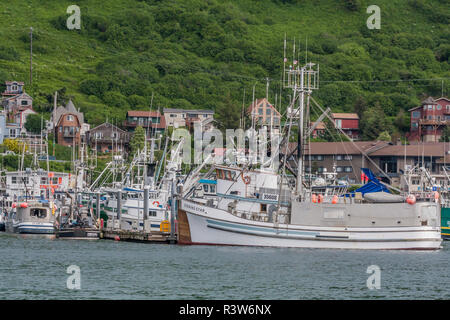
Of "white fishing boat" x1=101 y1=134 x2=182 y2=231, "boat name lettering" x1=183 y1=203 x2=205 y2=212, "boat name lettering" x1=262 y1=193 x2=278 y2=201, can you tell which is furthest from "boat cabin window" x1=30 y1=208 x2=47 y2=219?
"boat name lettering" x1=262 y1=193 x2=278 y2=201

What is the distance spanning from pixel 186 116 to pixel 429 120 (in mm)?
44346

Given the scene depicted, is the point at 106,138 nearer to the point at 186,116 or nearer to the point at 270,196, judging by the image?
the point at 186,116

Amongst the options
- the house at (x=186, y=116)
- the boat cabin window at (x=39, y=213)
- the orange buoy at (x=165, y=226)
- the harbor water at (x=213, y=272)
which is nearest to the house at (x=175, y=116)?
the house at (x=186, y=116)

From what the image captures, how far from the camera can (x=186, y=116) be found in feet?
552

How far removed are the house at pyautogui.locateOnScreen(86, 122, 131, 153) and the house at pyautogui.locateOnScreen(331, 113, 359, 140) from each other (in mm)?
40508

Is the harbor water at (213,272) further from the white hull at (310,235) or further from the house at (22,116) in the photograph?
the house at (22,116)

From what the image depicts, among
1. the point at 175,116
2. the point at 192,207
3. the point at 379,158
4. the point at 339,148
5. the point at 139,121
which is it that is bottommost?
the point at 192,207

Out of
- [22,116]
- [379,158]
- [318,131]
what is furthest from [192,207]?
[318,131]


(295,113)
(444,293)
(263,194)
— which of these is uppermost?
(295,113)

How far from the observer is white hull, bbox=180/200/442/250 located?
73875 millimetres
